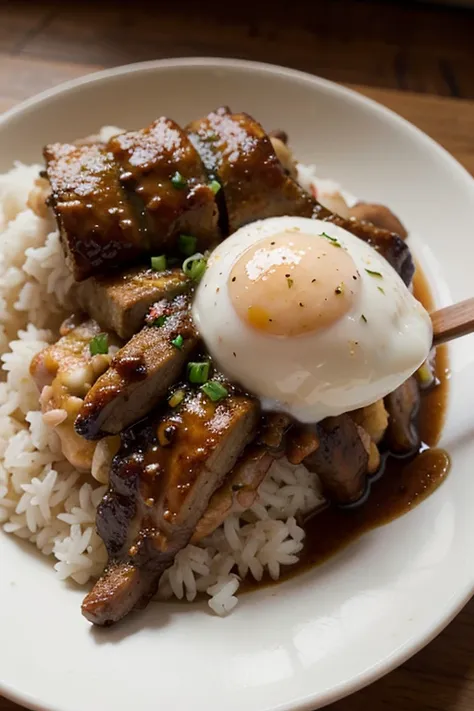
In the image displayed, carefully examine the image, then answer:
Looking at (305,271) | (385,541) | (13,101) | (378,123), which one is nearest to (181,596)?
(385,541)

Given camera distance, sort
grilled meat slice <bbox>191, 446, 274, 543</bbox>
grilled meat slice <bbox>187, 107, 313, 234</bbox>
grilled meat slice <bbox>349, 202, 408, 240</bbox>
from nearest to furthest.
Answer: grilled meat slice <bbox>191, 446, 274, 543</bbox> → grilled meat slice <bbox>187, 107, 313, 234</bbox> → grilled meat slice <bbox>349, 202, 408, 240</bbox>

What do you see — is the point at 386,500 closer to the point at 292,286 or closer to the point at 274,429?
the point at 274,429

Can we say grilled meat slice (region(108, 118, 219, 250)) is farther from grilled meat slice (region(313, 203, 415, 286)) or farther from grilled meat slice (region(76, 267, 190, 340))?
grilled meat slice (region(313, 203, 415, 286))

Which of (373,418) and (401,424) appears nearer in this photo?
(373,418)

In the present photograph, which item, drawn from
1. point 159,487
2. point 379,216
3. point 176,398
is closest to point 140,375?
point 176,398

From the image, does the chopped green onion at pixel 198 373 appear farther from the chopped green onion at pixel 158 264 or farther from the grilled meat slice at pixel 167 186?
the grilled meat slice at pixel 167 186

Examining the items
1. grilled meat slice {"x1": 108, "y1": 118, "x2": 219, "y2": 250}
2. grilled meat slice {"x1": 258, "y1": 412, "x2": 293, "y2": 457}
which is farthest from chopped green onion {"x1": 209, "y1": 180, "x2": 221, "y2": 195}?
grilled meat slice {"x1": 258, "y1": 412, "x2": 293, "y2": 457}
